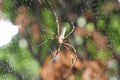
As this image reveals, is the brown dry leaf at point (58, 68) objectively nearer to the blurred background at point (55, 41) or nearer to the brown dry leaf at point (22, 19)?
the blurred background at point (55, 41)

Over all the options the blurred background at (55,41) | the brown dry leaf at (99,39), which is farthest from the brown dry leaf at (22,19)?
the brown dry leaf at (99,39)

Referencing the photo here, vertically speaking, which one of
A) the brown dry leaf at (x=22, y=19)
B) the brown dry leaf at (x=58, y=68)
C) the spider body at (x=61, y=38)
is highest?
the brown dry leaf at (x=22, y=19)

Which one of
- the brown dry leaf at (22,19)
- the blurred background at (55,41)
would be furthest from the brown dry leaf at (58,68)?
the brown dry leaf at (22,19)

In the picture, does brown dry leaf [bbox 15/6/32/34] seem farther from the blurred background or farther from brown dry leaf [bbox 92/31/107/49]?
brown dry leaf [bbox 92/31/107/49]

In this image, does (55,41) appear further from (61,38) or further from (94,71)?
(94,71)

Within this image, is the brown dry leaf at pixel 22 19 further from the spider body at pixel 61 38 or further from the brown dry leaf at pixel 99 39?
the brown dry leaf at pixel 99 39

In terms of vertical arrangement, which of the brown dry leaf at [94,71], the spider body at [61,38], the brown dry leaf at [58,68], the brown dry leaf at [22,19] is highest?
the brown dry leaf at [22,19]

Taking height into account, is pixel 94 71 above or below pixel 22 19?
below

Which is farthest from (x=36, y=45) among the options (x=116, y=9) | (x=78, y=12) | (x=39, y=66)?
(x=116, y=9)

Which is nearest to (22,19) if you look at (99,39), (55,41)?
(55,41)

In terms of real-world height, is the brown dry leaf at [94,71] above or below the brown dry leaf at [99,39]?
below
